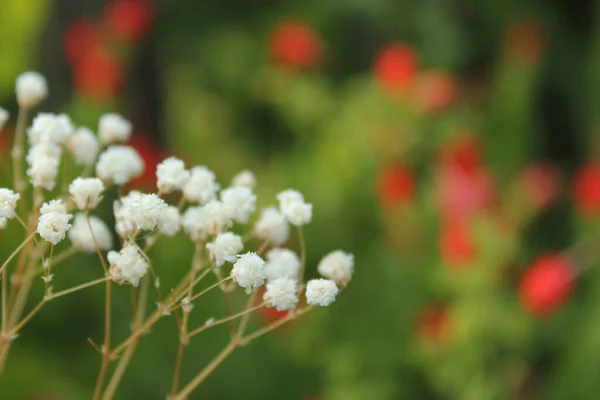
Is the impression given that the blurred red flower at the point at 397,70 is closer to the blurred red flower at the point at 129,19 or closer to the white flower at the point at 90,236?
the blurred red flower at the point at 129,19

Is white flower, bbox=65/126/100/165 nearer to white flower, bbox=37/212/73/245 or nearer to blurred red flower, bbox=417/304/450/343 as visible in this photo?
white flower, bbox=37/212/73/245

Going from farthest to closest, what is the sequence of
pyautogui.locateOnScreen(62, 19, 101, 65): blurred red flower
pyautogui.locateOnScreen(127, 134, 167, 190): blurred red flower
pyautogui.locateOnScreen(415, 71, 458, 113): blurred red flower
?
1. pyautogui.locateOnScreen(415, 71, 458, 113): blurred red flower
2. pyautogui.locateOnScreen(62, 19, 101, 65): blurred red flower
3. pyautogui.locateOnScreen(127, 134, 167, 190): blurred red flower

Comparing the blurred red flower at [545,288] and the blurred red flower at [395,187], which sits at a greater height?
the blurred red flower at [395,187]

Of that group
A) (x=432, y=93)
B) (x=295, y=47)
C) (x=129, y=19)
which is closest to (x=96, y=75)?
(x=129, y=19)

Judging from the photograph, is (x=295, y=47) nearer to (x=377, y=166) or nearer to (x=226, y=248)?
(x=377, y=166)

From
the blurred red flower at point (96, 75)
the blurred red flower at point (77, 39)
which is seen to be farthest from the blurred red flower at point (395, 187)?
the blurred red flower at point (77, 39)

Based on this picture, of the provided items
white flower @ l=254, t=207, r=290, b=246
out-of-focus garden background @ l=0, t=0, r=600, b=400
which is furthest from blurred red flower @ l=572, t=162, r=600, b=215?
white flower @ l=254, t=207, r=290, b=246
